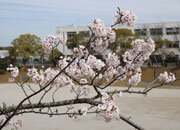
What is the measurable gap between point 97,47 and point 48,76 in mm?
951

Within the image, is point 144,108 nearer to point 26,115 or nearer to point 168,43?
point 26,115

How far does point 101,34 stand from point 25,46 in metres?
27.0

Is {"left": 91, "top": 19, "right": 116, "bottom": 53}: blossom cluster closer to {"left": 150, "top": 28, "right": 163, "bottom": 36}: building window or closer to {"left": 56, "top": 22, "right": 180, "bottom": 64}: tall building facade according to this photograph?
{"left": 56, "top": 22, "right": 180, "bottom": 64}: tall building facade

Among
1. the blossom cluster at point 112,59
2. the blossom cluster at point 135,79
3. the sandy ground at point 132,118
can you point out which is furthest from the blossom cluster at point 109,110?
the sandy ground at point 132,118

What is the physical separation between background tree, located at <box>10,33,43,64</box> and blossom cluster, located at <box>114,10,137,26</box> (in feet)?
87.4

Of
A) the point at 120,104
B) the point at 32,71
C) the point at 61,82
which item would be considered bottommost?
the point at 120,104

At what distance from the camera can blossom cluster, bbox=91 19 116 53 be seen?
6.23 feet

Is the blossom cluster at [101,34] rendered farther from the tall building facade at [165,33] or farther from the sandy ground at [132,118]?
the tall building facade at [165,33]

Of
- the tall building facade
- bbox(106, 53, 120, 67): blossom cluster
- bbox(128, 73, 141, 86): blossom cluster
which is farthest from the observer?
the tall building facade

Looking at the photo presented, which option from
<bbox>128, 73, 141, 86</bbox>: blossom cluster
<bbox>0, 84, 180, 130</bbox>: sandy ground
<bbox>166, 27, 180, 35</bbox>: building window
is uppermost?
<bbox>166, 27, 180, 35</bbox>: building window

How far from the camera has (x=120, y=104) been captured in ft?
29.2

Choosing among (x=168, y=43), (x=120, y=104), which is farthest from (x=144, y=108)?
(x=168, y=43)

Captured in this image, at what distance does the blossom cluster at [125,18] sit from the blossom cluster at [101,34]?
0.12m

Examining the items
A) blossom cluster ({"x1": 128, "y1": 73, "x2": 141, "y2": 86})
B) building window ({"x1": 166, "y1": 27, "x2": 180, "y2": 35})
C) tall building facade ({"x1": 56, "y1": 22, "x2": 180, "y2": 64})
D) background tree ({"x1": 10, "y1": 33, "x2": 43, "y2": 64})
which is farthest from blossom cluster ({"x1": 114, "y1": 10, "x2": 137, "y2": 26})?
building window ({"x1": 166, "y1": 27, "x2": 180, "y2": 35})
